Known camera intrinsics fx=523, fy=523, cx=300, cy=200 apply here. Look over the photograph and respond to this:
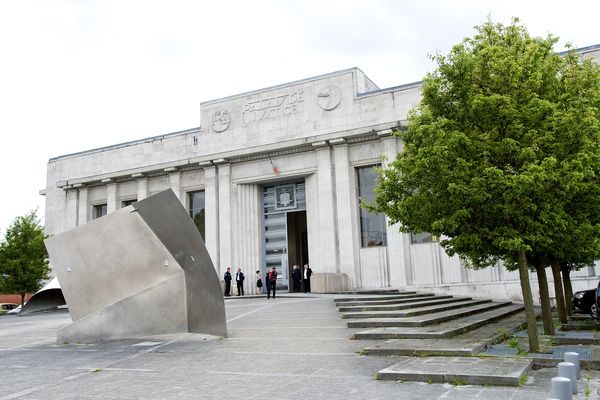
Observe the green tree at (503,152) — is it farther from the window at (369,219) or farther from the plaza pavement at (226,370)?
the window at (369,219)

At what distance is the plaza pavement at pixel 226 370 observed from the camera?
22.8 feet

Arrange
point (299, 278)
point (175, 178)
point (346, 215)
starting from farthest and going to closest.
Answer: point (175, 178) < point (346, 215) < point (299, 278)

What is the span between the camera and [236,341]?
12391 mm

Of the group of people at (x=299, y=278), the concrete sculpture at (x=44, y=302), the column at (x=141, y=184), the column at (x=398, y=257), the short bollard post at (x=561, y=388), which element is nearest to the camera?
the short bollard post at (x=561, y=388)

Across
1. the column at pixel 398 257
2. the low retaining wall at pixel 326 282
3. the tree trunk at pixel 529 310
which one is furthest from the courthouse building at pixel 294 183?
the tree trunk at pixel 529 310

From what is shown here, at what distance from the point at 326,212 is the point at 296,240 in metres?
4.88

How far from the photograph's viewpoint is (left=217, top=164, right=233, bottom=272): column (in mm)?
32438

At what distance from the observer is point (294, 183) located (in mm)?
32625

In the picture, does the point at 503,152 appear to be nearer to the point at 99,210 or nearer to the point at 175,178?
the point at 175,178

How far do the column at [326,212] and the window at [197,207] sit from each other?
8.81m

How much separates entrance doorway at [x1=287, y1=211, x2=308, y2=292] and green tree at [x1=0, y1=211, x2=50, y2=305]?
16049 mm

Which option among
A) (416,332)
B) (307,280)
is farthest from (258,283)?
(416,332)

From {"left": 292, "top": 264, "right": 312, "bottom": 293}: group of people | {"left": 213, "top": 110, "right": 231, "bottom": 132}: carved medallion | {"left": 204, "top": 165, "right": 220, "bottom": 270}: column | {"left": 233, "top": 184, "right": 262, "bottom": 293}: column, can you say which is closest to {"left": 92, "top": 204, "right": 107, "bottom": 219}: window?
{"left": 204, "top": 165, "right": 220, "bottom": 270}: column

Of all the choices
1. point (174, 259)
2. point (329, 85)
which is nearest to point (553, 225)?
point (174, 259)
